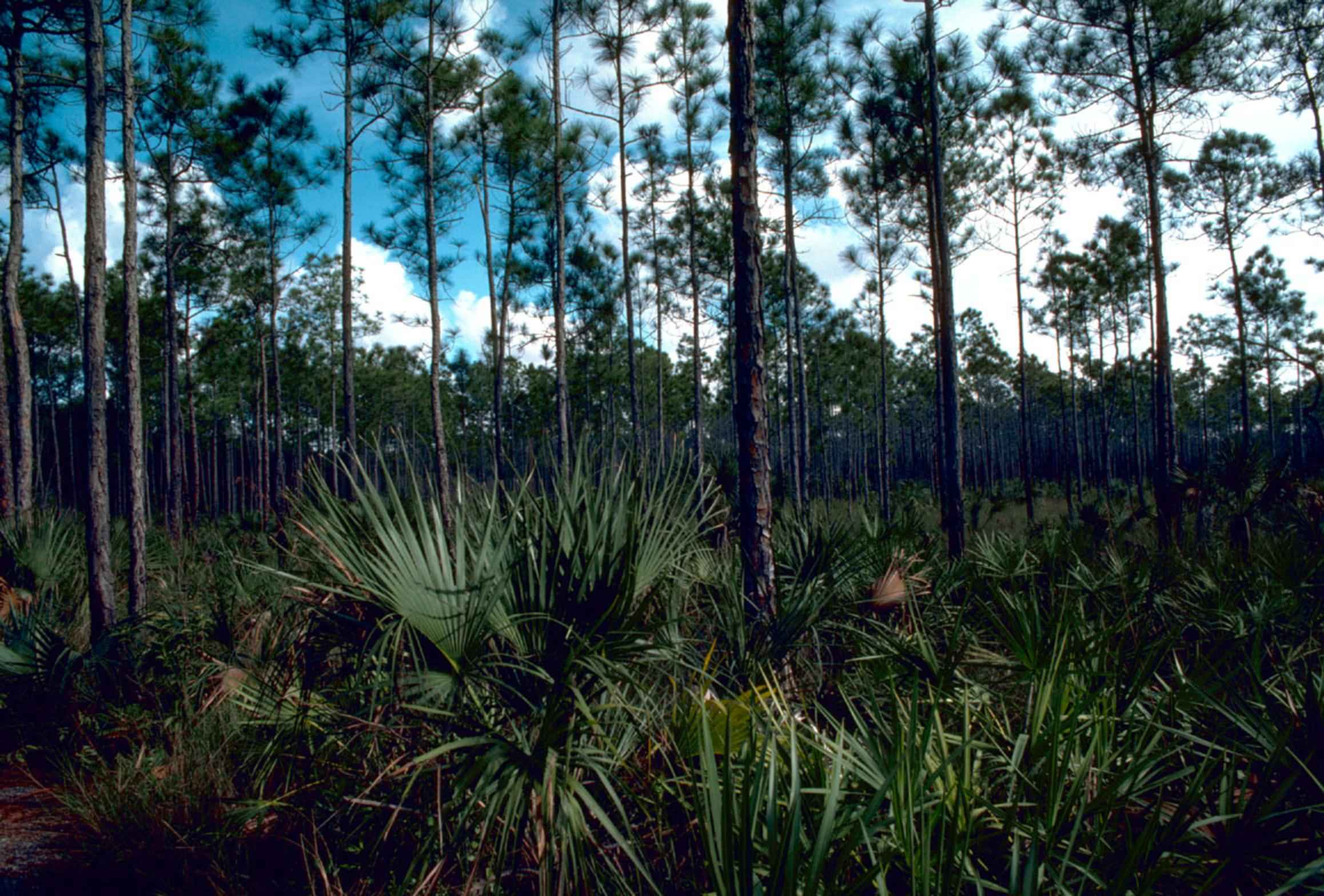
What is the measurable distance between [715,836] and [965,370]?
4990cm

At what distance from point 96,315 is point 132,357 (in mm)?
1431

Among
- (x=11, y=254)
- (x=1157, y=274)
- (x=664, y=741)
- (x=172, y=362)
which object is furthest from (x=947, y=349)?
(x=172, y=362)

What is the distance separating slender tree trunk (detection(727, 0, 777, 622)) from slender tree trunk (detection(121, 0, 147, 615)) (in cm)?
679

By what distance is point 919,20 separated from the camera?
13.3 meters

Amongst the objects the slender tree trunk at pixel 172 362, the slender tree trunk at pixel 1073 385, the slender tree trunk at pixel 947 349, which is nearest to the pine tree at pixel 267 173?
the slender tree trunk at pixel 172 362

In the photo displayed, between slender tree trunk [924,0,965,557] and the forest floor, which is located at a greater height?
slender tree trunk [924,0,965,557]

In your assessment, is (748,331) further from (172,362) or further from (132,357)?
(172,362)

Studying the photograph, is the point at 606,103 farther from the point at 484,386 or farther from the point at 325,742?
the point at 484,386

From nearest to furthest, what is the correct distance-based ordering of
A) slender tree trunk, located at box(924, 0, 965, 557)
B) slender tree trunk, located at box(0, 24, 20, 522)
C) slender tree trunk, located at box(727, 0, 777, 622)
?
1. slender tree trunk, located at box(727, 0, 777, 622)
2. slender tree trunk, located at box(924, 0, 965, 557)
3. slender tree trunk, located at box(0, 24, 20, 522)

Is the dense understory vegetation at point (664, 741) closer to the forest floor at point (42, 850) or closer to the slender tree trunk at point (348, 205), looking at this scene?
the forest floor at point (42, 850)

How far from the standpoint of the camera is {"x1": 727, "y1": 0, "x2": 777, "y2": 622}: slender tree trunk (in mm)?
5223

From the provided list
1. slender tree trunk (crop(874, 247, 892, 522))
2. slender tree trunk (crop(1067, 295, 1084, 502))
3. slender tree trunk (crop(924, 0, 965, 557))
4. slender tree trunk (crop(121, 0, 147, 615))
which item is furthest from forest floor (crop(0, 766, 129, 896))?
slender tree trunk (crop(1067, 295, 1084, 502))

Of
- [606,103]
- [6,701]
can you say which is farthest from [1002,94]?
[6,701]

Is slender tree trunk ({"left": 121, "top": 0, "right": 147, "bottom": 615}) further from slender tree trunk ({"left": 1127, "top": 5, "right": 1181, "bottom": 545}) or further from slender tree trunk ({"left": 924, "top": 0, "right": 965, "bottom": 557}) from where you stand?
slender tree trunk ({"left": 1127, "top": 5, "right": 1181, "bottom": 545})
